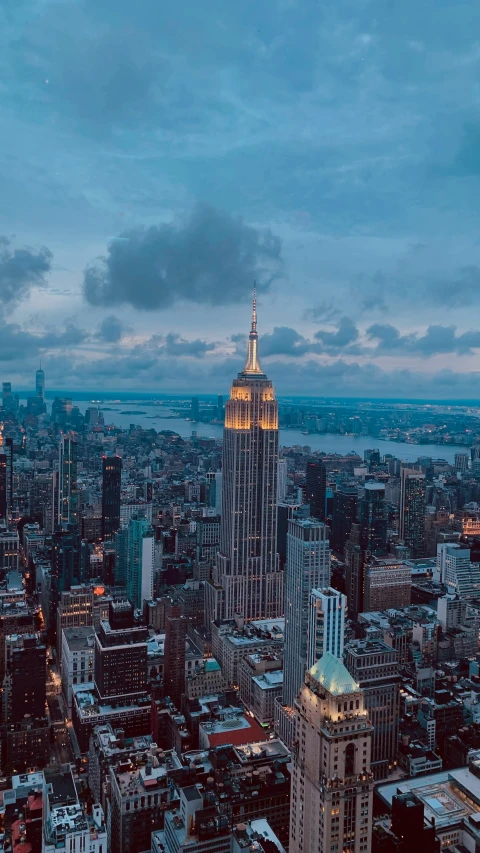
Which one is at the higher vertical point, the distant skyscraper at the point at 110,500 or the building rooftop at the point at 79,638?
the distant skyscraper at the point at 110,500

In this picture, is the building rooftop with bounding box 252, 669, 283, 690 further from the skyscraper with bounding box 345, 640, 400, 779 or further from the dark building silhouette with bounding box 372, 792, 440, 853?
the dark building silhouette with bounding box 372, 792, 440, 853

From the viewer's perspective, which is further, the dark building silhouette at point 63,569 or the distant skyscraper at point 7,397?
the distant skyscraper at point 7,397

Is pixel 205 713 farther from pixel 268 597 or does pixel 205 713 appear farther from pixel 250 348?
pixel 250 348

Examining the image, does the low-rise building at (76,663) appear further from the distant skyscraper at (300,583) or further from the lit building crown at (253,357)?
the lit building crown at (253,357)

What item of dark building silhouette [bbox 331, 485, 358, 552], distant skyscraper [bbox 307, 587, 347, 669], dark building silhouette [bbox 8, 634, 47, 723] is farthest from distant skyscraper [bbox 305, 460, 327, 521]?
dark building silhouette [bbox 8, 634, 47, 723]

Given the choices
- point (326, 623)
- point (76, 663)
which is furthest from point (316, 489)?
point (326, 623)

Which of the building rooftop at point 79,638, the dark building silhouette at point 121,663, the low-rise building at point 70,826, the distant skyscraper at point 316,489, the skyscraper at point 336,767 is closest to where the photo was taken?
the skyscraper at point 336,767

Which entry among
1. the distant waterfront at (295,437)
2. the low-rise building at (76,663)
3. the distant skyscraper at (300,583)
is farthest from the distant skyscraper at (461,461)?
the low-rise building at (76,663)
